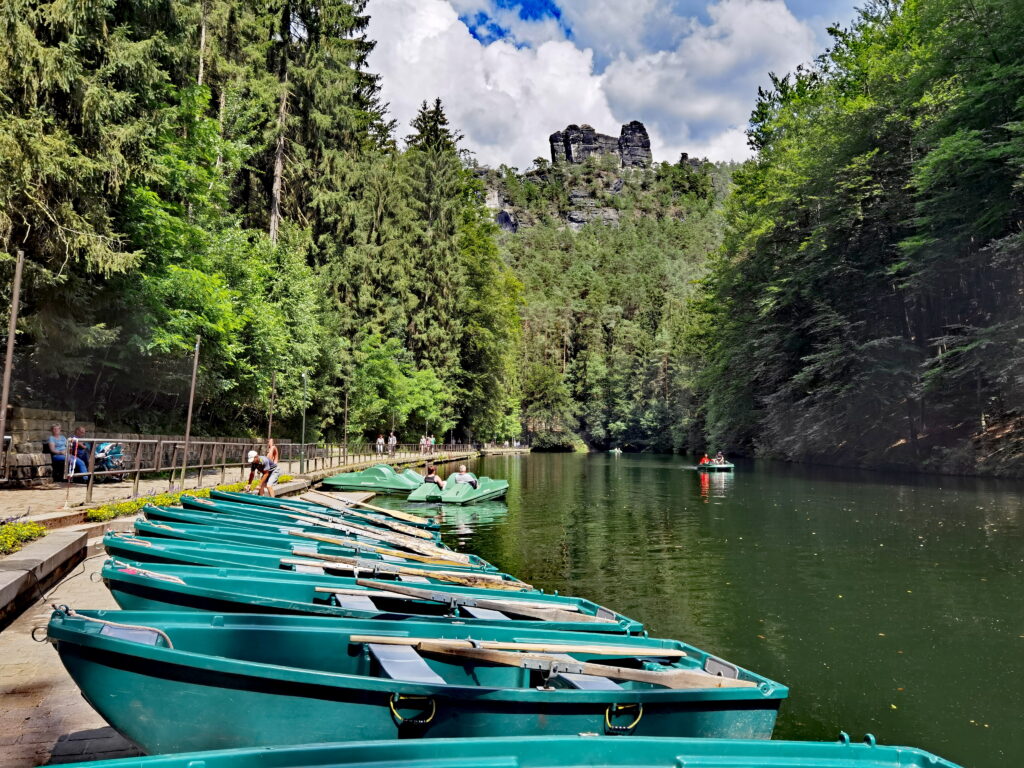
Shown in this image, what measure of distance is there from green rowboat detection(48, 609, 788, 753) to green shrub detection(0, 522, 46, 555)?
178 inches

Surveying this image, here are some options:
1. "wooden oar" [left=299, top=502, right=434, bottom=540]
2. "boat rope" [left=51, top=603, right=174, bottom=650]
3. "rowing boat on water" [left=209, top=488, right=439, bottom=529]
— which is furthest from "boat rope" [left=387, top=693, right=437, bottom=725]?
"rowing boat on water" [left=209, top=488, right=439, bottom=529]

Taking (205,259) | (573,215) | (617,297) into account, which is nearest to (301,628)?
(205,259)

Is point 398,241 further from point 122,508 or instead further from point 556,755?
point 556,755

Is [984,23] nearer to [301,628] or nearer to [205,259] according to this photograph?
[205,259]

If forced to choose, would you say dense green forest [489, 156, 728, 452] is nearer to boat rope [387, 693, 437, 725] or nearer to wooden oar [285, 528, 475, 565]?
wooden oar [285, 528, 475, 565]

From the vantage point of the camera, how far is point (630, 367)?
94.6 m

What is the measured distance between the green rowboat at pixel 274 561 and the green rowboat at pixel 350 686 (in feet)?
7.41

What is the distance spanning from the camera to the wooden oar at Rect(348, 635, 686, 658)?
423cm

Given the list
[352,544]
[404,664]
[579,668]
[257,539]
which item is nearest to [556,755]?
[404,664]

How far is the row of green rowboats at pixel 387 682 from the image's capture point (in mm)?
2781

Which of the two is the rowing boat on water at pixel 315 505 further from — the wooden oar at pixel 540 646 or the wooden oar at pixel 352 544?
the wooden oar at pixel 540 646

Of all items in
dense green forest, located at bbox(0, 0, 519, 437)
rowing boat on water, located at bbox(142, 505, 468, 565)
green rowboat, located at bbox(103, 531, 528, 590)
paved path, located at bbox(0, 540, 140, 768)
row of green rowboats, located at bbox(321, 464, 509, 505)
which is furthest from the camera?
row of green rowboats, located at bbox(321, 464, 509, 505)

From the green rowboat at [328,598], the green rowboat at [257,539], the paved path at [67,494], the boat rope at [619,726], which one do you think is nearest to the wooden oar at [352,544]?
the green rowboat at [257,539]

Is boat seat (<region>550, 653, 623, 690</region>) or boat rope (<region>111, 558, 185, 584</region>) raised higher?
boat rope (<region>111, 558, 185, 584</region>)
